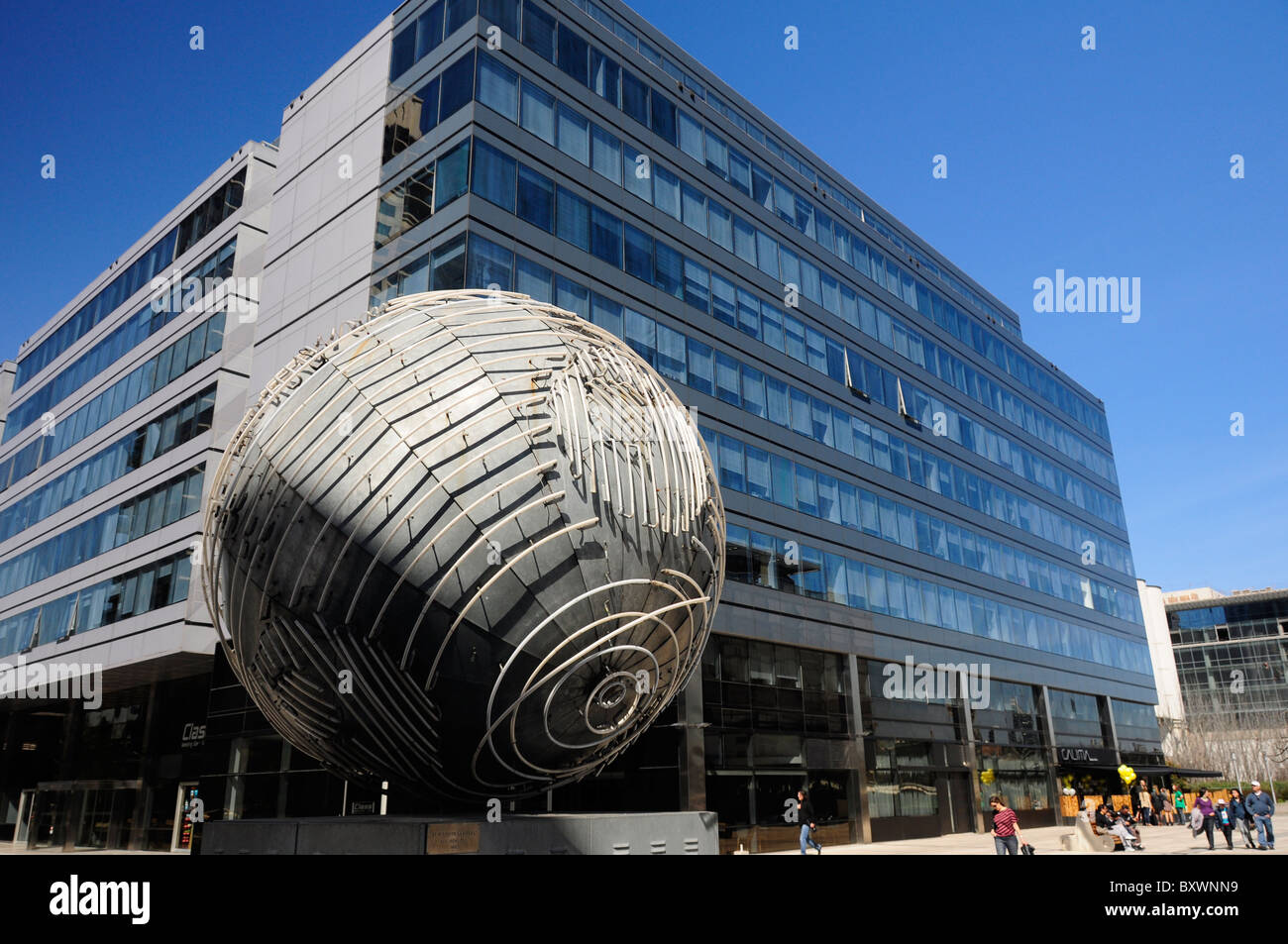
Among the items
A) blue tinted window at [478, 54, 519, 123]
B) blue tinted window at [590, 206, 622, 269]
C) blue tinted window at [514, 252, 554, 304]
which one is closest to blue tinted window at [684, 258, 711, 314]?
blue tinted window at [590, 206, 622, 269]

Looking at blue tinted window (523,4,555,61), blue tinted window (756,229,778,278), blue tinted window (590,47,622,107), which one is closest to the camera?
blue tinted window (523,4,555,61)

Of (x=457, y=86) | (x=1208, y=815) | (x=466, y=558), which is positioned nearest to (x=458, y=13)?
(x=457, y=86)

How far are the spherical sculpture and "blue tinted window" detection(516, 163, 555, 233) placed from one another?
1663cm

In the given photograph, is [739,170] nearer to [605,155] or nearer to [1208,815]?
[605,155]

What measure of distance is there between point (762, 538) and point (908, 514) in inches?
429

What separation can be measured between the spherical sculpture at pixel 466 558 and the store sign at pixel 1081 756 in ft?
134

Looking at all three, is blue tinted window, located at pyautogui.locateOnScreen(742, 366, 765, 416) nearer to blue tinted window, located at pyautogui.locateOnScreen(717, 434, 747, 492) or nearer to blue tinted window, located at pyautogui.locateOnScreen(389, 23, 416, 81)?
blue tinted window, located at pyautogui.locateOnScreen(717, 434, 747, 492)

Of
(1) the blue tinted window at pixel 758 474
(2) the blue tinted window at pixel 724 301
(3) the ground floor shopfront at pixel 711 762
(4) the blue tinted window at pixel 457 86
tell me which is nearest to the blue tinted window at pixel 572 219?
(4) the blue tinted window at pixel 457 86

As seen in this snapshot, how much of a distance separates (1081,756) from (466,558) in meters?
44.9

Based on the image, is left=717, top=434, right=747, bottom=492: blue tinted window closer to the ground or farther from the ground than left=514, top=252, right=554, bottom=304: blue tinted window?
closer to the ground

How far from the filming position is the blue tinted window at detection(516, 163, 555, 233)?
23667mm

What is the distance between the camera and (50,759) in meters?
36.8

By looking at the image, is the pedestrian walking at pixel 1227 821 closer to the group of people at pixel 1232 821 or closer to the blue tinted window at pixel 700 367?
the group of people at pixel 1232 821
